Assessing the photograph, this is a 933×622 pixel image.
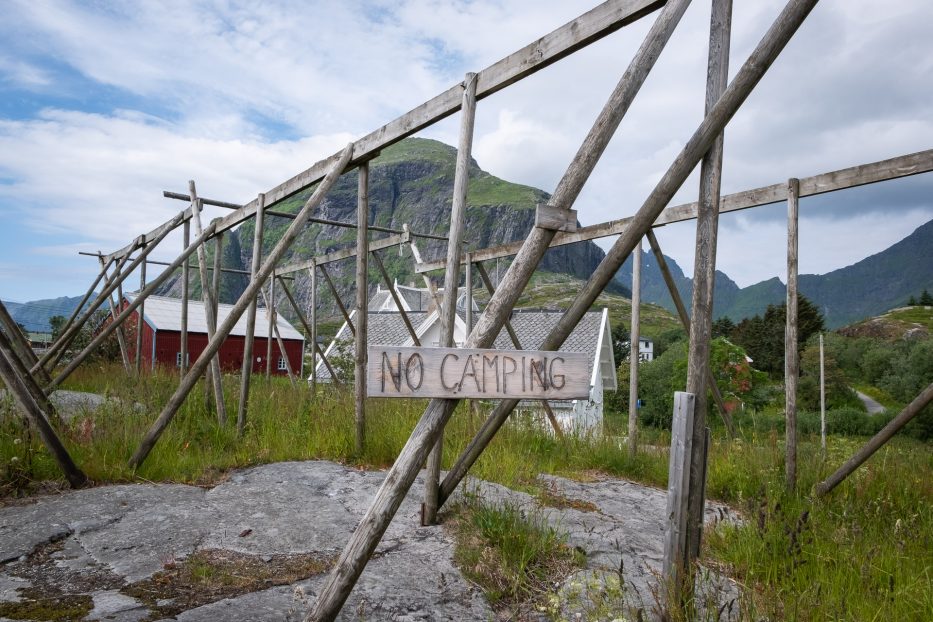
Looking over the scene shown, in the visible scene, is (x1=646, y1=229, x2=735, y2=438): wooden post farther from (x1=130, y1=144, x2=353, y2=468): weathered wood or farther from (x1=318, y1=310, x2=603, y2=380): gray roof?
(x1=318, y1=310, x2=603, y2=380): gray roof

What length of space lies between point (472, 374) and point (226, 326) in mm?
3741

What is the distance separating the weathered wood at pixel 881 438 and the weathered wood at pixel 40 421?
18.9ft

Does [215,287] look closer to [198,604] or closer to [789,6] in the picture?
[198,604]

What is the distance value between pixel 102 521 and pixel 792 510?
196 inches

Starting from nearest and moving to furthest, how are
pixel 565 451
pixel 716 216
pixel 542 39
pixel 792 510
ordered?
pixel 716 216, pixel 542 39, pixel 792 510, pixel 565 451

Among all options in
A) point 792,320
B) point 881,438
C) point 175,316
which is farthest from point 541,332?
point 881,438

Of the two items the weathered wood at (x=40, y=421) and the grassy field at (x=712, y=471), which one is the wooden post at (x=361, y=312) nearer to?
the grassy field at (x=712, y=471)

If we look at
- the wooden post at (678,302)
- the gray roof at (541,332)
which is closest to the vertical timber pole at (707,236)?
the wooden post at (678,302)

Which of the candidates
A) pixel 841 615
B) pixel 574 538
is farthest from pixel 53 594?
pixel 841 615

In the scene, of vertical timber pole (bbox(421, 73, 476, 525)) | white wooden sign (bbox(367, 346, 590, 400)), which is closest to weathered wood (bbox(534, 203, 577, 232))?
white wooden sign (bbox(367, 346, 590, 400))

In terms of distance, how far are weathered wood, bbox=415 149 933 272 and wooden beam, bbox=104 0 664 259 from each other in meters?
1.07

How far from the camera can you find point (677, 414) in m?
2.98

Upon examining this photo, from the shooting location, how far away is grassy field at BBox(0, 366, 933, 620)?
3.16 m

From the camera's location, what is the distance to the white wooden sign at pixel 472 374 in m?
2.67
